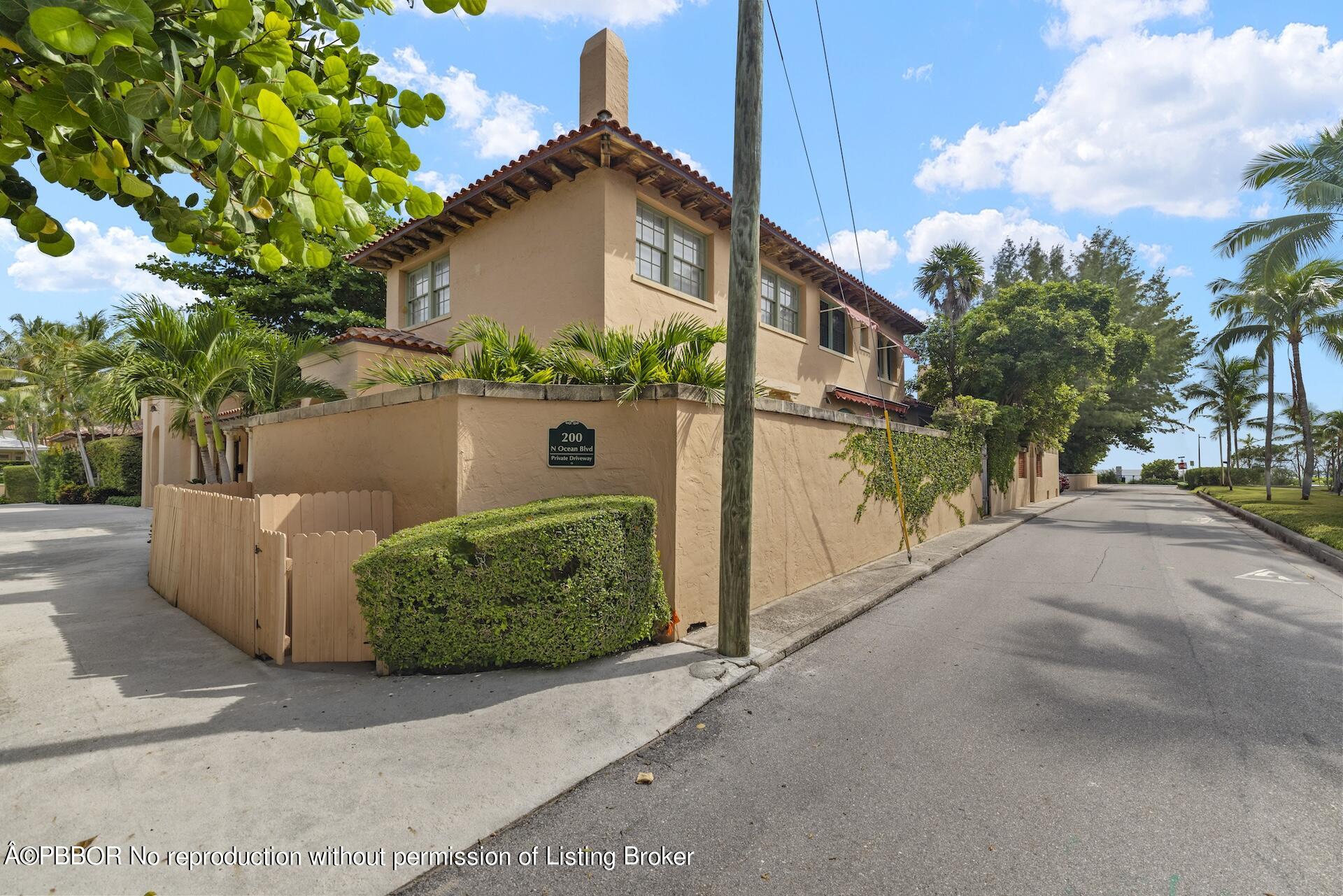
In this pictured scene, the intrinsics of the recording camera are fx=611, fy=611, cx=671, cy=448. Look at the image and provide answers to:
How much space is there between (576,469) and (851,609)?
3.73 m

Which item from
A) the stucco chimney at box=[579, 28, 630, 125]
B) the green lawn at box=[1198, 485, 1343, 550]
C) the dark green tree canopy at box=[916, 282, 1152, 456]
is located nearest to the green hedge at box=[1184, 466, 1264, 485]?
the green lawn at box=[1198, 485, 1343, 550]

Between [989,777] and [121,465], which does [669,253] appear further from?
[121,465]

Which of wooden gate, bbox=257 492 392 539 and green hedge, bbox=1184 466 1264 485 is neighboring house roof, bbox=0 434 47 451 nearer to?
wooden gate, bbox=257 492 392 539

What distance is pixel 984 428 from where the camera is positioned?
62.2 ft

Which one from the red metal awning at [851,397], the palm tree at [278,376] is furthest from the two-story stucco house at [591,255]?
the red metal awning at [851,397]

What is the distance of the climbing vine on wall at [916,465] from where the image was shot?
33.1 ft

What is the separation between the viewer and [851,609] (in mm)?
7355

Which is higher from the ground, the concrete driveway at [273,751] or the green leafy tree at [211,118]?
the green leafy tree at [211,118]

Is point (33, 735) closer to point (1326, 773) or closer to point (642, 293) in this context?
point (1326, 773)

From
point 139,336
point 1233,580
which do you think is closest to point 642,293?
point 139,336

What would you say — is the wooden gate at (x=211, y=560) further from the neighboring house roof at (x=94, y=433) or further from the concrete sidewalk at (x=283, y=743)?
the neighboring house roof at (x=94, y=433)

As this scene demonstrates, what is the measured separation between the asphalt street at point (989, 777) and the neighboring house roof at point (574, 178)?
6946 mm

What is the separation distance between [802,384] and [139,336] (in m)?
12.9

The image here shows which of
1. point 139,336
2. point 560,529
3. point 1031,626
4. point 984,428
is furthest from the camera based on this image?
point 984,428
